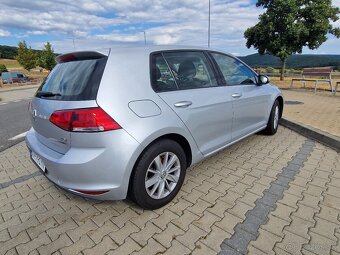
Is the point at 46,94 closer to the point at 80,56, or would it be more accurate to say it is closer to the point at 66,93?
the point at 66,93

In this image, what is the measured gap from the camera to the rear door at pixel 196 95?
9.02 feet

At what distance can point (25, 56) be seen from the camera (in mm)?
52062

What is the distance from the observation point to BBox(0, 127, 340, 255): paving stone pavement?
2.25 metres

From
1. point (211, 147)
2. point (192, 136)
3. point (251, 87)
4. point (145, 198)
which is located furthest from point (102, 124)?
point (251, 87)

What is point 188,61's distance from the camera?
317 centimetres

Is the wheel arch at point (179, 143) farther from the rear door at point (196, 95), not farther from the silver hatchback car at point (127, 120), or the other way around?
the rear door at point (196, 95)

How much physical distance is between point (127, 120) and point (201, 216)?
1191mm

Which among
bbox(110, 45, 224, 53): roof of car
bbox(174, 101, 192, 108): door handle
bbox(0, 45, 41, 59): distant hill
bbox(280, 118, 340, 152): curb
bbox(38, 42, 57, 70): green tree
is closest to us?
bbox(110, 45, 224, 53): roof of car

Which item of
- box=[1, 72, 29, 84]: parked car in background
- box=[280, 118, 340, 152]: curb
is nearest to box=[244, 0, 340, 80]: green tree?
box=[280, 118, 340, 152]: curb

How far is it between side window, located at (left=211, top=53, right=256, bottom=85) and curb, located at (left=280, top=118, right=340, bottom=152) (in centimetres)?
167

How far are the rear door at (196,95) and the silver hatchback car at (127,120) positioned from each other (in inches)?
0.4

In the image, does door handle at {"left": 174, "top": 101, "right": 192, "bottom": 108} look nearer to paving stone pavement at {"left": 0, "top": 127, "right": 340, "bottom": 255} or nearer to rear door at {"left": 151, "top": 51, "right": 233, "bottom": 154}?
rear door at {"left": 151, "top": 51, "right": 233, "bottom": 154}

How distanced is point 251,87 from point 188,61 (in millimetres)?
1340

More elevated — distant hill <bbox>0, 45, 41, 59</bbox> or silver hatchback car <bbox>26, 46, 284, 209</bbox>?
distant hill <bbox>0, 45, 41, 59</bbox>
